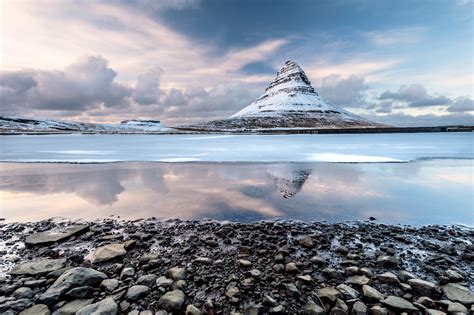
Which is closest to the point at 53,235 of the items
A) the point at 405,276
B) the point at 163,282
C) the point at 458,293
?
the point at 163,282

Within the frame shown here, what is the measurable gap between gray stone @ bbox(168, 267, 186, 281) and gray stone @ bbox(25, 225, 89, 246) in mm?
3465

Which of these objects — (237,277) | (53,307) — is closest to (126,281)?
(53,307)

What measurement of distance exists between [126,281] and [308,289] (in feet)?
10.5

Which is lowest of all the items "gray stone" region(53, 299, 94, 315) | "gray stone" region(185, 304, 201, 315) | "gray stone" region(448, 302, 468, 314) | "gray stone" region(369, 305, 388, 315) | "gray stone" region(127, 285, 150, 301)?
"gray stone" region(53, 299, 94, 315)

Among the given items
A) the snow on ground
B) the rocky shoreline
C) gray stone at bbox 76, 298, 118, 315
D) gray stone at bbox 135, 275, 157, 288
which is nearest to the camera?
gray stone at bbox 76, 298, 118, 315

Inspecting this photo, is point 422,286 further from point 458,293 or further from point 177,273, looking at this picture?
point 177,273

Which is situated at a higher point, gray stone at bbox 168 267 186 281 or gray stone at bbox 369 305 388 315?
gray stone at bbox 369 305 388 315

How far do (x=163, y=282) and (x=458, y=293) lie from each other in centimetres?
491

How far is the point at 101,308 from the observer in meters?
4.04

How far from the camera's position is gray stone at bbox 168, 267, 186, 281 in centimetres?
495

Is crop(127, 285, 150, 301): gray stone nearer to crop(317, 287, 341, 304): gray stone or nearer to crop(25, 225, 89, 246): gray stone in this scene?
crop(317, 287, 341, 304): gray stone

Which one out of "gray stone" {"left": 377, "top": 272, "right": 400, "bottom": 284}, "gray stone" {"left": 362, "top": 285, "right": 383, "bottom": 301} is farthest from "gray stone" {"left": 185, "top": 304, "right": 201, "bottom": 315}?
"gray stone" {"left": 377, "top": 272, "right": 400, "bottom": 284}

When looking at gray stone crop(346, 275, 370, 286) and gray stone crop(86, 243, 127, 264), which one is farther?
gray stone crop(86, 243, 127, 264)

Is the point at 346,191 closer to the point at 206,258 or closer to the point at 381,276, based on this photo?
the point at 381,276
